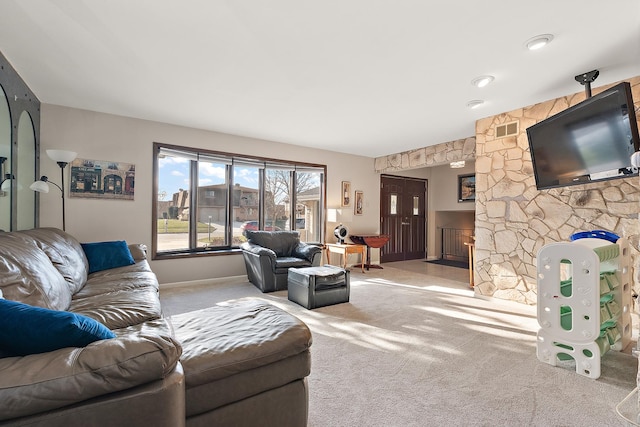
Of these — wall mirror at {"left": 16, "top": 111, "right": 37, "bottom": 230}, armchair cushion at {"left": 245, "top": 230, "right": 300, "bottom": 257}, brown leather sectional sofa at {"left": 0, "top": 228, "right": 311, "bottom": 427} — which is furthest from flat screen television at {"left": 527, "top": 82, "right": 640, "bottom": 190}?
wall mirror at {"left": 16, "top": 111, "right": 37, "bottom": 230}

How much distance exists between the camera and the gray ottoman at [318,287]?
3.39 meters

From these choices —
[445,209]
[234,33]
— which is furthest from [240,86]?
[445,209]

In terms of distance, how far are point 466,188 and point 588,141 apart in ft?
15.0

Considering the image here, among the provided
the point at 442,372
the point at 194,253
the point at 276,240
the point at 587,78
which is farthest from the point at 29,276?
the point at 587,78

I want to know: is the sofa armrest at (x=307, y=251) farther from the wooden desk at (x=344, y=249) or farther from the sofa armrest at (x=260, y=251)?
the wooden desk at (x=344, y=249)

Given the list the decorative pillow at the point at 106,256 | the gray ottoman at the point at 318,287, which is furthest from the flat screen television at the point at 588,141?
the decorative pillow at the point at 106,256

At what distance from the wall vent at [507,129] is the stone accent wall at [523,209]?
0.05 m

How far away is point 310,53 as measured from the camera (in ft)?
7.97

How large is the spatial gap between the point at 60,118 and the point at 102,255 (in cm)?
187

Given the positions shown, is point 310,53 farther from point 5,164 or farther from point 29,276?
point 5,164

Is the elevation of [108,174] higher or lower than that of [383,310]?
higher

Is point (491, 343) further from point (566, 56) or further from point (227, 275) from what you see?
point (227, 275)

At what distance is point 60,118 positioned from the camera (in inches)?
143

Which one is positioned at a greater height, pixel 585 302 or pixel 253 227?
pixel 253 227
